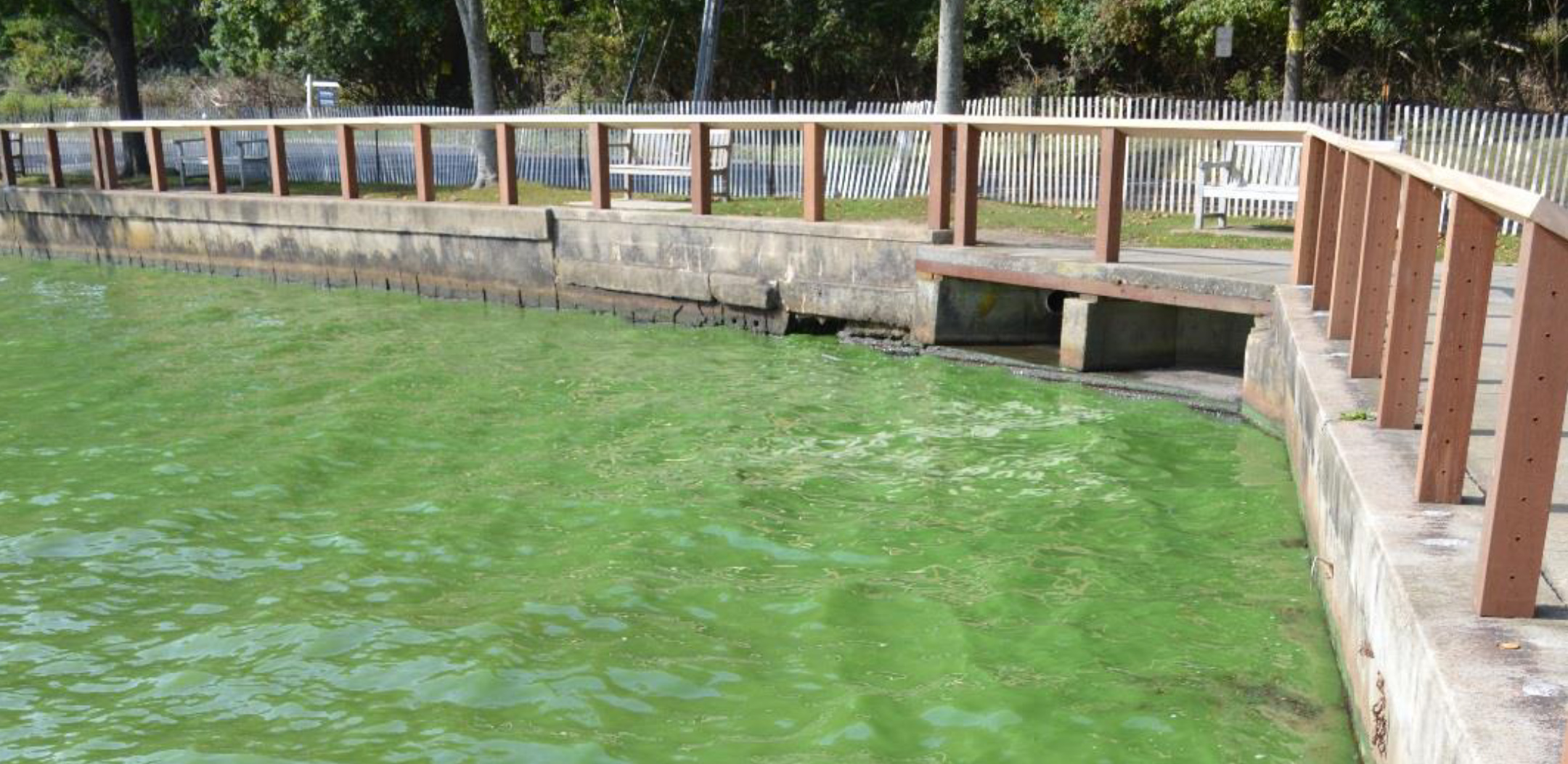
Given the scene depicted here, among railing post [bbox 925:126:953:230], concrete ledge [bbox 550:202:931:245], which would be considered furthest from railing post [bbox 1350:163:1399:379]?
concrete ledge [bbox 550:202:931:245]

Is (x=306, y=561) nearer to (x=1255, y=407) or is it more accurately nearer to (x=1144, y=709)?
(x=1144, y=709)

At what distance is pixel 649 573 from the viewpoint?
257 inches

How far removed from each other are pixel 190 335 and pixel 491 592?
28.4 ft

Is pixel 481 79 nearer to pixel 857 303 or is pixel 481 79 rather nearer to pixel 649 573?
pixel 857 303

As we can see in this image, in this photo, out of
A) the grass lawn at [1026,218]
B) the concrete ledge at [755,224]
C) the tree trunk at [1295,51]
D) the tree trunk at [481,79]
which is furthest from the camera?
the tree trunk at [1295,51]

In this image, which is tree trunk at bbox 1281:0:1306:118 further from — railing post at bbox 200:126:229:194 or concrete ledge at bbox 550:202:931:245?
railing post at bbox 200:126:229:194

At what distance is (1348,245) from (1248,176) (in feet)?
31.3

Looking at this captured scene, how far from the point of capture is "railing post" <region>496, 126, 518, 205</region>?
597 inches

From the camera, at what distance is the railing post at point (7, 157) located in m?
21.9

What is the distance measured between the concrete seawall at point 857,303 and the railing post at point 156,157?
1.03 ft

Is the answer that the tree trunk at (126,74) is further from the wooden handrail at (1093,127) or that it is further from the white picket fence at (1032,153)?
the wooden handrail at (1093,127)

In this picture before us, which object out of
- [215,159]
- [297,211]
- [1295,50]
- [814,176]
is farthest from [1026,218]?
[215,159]

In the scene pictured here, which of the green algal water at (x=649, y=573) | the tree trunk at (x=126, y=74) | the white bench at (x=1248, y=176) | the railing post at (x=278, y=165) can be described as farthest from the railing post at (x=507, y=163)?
the tree trunk at (x=126, y=74)

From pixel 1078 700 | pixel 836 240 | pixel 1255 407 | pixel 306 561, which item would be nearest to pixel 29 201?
pixel 836 240
